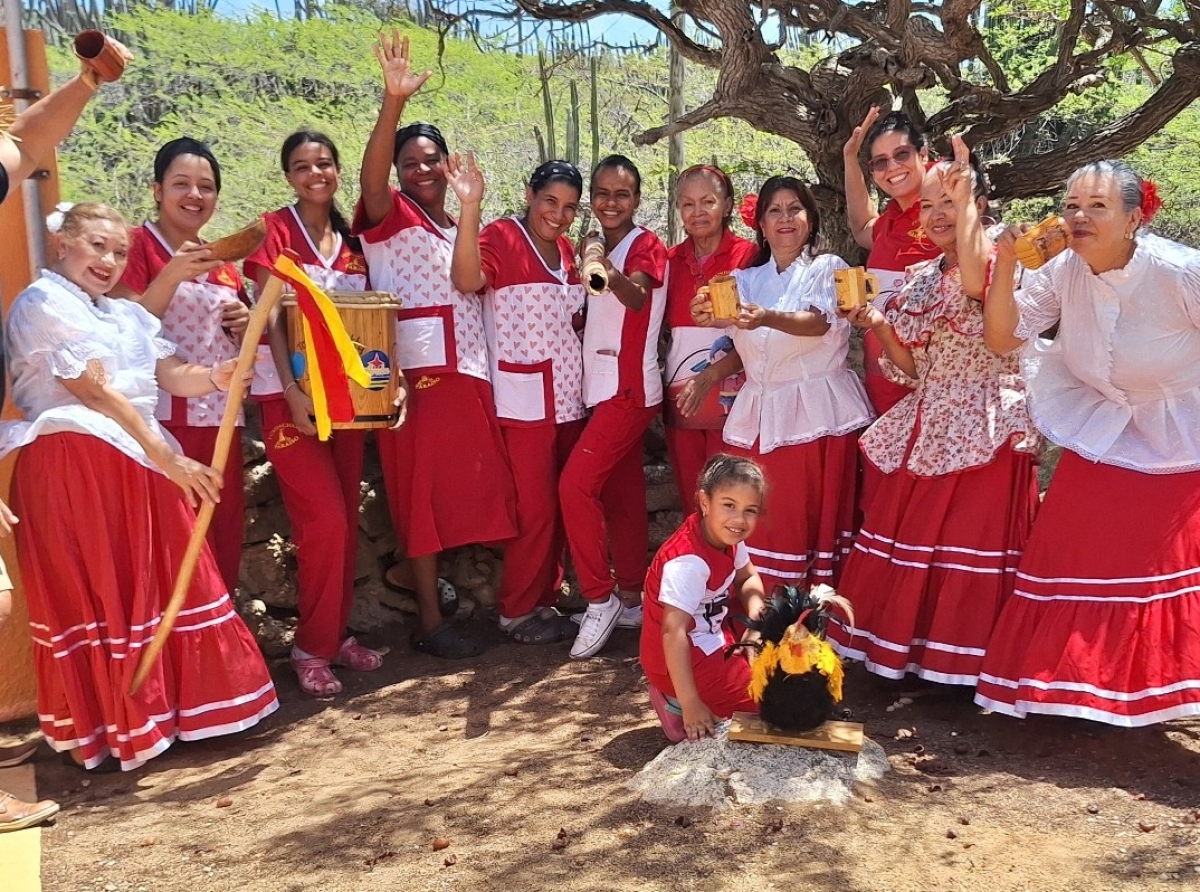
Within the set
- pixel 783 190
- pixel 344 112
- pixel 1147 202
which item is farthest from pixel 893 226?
pixel 344 112

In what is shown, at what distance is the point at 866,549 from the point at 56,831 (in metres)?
2.83

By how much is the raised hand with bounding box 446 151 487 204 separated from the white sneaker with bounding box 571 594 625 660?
1743mm

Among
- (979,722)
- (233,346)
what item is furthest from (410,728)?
(979,722)

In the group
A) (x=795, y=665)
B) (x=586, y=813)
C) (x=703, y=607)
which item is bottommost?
(x=586, y=813)

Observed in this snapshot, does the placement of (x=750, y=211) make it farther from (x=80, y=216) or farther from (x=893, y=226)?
(x=80, y=216)

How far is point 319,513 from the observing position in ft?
14.4

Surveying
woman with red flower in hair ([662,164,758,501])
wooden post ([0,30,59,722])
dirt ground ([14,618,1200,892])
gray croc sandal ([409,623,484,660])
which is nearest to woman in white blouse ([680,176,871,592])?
woman with red flower in hair ([662,164,758,501])

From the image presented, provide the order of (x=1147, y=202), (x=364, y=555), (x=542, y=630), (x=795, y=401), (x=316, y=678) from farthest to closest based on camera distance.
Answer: (x=364, y=555) < (x=542, y=630) < (x=316, y=678) < (x=795, y=401) < (x=1147, y=202)

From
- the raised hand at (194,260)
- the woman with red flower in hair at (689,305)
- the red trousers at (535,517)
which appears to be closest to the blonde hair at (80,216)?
the raised hand at (194,260)

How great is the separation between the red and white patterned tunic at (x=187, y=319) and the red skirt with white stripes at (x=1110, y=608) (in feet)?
9.71

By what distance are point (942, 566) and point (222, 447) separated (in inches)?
97.5

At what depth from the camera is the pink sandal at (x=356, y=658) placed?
4.73 m

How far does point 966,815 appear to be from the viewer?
306 centimetres

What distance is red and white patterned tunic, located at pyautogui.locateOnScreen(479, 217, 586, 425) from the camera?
15.2 ft
